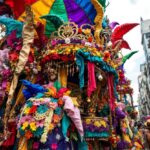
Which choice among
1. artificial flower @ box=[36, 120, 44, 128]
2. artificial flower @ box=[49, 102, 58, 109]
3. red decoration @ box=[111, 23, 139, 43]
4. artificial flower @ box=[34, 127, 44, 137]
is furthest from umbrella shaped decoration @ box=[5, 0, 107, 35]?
artificial flower @ box=[34, 127, 44, 137]

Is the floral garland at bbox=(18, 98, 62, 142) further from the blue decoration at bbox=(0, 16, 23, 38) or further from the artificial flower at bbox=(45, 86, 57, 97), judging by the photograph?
the blue decoration at bbox=(0, 16, 23, 38)

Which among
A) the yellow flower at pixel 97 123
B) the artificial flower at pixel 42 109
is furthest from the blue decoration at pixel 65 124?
the yellow flower at pixel 97 123

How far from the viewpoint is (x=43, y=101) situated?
7223mm

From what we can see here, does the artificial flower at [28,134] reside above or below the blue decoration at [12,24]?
below

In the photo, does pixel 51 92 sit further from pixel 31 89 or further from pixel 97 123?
pixel 97 123

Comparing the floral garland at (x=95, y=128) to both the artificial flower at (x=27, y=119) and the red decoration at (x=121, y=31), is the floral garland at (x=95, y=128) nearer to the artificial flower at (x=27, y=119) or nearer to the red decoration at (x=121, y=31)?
the artificial flower at (x=27, y=119)

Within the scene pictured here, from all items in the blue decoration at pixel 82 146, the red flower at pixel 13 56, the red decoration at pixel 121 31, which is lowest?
the blue decoration at pixel 82 146

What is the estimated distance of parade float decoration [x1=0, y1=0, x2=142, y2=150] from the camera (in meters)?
7.20

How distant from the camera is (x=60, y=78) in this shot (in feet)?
26.2

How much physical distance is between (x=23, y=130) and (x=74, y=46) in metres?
2.33

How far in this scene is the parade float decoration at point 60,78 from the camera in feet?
23.6

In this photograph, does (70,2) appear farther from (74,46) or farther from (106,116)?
(106,116)

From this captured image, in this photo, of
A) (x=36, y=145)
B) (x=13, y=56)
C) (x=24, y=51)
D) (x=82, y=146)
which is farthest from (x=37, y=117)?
(x=13, y=56)

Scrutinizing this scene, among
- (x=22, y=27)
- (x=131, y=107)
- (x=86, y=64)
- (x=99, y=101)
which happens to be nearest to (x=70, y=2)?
(x=22, y=27)
